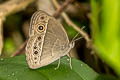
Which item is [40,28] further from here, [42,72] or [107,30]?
[107,30]

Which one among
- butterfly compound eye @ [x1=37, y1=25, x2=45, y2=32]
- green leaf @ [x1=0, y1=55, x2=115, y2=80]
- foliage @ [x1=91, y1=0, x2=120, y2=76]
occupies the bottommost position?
foliage @ [x1=91, y1=0, x2=120, y2=76]

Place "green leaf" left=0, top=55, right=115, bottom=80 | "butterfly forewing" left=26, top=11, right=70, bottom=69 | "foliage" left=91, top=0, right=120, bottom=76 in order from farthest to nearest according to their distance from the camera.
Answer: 1. "foliage" left=91, top=0, right=120, bottom=76
2. "butterfly forewing" left=26, top=11, right=70, bottom=69
3. "green leaf" left=0, top=55, right=115, bottom=80

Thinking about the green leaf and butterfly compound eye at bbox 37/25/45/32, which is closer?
the green leaf

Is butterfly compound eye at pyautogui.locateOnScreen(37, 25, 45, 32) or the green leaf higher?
butterfly compound eye at pyautogui.locateOnScreen(37, 25, 45, 32)

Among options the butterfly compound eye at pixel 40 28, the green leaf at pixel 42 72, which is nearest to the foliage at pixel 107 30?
the green leaf at pixel 42 72

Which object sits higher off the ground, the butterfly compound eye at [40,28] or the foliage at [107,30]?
the butterfly compound eye at [40,28]

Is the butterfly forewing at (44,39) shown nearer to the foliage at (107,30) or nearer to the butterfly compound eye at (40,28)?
the butterfly compound eye at (40,28)

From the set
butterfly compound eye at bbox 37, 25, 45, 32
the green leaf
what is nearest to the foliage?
the green leaf

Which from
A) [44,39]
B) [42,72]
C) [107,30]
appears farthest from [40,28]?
[107,30]

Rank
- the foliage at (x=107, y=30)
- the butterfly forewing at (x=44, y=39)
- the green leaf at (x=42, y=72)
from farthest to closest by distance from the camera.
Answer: the foliage at (x=107, y=30), the butterfly forewing at (x=44, y=39), the green leaf at (x=42, y=72)

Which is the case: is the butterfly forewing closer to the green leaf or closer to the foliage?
the green leaf

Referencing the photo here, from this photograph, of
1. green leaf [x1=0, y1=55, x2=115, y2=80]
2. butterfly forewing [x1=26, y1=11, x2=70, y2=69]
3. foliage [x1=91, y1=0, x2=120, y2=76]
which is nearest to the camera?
green leaf [x1=0, y1=55, x2=115, y2=80]
